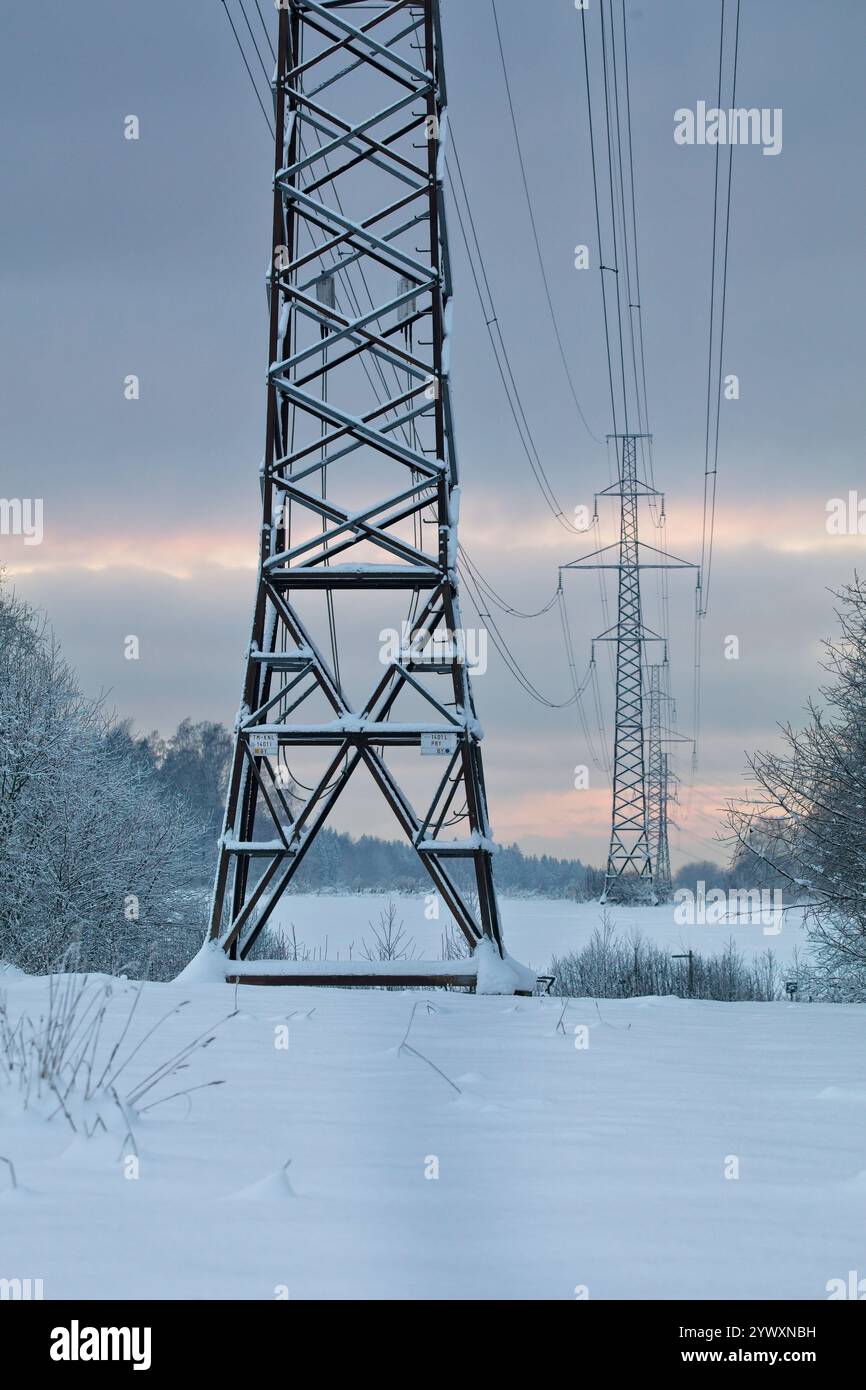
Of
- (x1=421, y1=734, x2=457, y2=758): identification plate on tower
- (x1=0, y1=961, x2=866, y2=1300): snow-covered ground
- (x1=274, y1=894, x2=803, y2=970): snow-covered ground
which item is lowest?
(x1=274, y1=894, x2=803, y2=970): snow-covered ground

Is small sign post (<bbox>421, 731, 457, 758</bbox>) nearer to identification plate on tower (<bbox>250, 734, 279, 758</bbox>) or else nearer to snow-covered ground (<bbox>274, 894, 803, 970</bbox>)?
identification plate on tower (<bbox>250, 734, 279, 758</bbox>)

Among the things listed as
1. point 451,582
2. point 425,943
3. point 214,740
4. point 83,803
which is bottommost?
point 425,943

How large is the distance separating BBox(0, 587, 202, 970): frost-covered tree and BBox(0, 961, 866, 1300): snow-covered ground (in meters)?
17.6

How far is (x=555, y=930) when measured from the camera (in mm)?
37656

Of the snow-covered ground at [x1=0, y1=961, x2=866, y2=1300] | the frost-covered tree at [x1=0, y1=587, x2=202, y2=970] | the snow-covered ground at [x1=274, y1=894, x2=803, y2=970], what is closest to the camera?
the snow-covered ground at [x1=0, y1=961, x2=866, y2=1300]

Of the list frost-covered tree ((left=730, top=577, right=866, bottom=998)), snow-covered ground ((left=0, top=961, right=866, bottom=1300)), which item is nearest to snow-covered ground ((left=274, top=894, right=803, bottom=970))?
frost-covered tree ((left=730, top=577, right=866, bottom=998))

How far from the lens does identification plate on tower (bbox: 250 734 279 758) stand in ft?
41.3

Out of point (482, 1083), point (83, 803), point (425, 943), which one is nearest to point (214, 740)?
point (425, 943)

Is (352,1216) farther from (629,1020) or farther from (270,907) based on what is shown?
(270,907)

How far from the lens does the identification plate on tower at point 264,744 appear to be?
41.3ft

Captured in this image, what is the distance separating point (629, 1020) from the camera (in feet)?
26.8

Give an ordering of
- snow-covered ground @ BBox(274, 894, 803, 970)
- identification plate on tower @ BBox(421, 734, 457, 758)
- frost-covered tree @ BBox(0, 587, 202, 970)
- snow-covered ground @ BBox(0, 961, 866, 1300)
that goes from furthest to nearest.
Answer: snow-covered ground @ BBox(274, 894, 803, 970) → frost-covered tree @ BBox(0, 587, 202, 970) → identification plate on tower @ BBox(421, 734, 457, 758) → snow-covered ground @ BBox(0, 961, 866, 1300)

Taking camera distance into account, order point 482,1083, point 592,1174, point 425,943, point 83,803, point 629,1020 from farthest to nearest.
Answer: point 425,943 < point 83,803 < point 629,1020 < point 482,1083 < point 592,1174
